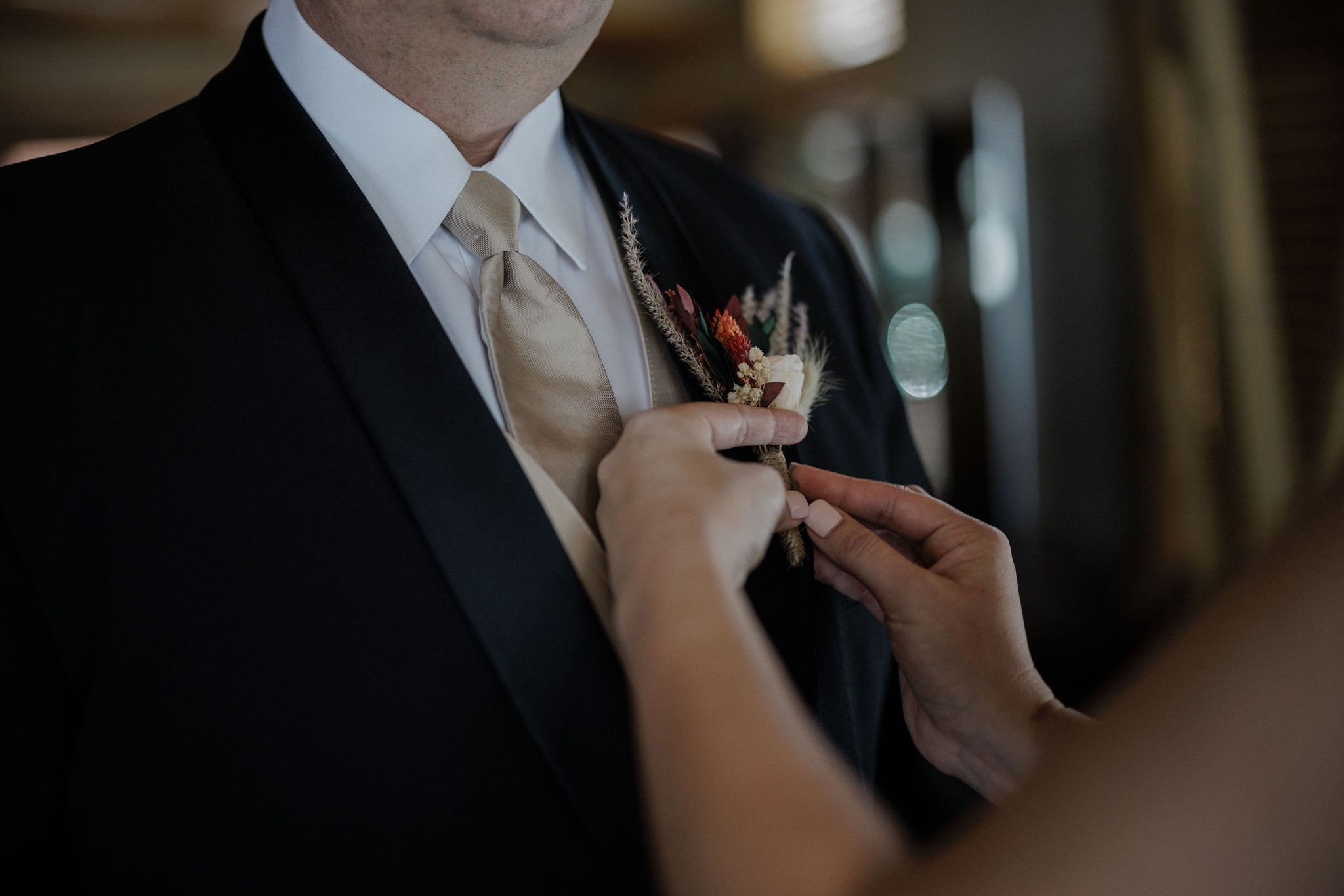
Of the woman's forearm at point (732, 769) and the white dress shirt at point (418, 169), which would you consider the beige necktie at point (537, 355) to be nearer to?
the white dress shirt at point (418, 169)

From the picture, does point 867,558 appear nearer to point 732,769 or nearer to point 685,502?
point 685,502

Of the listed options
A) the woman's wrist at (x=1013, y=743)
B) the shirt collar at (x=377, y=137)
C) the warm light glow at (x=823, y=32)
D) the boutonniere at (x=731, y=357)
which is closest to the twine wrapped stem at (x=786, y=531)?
the boutonniere at (x=731, y=357)

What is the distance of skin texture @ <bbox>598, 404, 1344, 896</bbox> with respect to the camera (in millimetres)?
375

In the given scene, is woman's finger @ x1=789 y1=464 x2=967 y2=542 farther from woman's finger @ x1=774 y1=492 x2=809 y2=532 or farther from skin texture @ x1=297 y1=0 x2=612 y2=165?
skin texture @ x1=297 y1=0 x2=612 y2=165

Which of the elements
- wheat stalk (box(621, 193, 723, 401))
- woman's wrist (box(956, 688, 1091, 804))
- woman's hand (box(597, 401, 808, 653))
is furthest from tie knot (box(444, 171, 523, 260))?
woman's wrist (box(956, 688, 1091, 804))

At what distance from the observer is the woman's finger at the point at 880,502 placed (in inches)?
31.7

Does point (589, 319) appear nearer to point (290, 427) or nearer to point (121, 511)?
point (290, 427)

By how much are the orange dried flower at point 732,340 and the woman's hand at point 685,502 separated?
83 mm

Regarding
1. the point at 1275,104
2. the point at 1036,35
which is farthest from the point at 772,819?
the point at 1036,35

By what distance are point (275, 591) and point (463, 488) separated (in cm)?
15

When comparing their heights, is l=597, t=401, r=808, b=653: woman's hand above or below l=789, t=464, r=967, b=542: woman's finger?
above

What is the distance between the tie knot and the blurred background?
2.56 m

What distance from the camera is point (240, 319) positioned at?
2.21 ft

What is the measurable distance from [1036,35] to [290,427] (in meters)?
3.88
